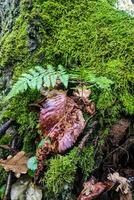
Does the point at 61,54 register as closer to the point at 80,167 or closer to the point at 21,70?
the point at 21,70

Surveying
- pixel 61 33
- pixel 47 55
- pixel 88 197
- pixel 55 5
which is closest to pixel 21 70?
pixel 47 55

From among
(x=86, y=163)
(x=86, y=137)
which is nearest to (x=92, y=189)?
(x=86, y=163)

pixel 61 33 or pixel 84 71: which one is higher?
pixel 61 33

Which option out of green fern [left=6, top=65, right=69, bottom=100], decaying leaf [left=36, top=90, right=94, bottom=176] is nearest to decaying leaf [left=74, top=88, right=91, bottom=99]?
decaying leaf [left=36, top=90, right=94, bottom=176]

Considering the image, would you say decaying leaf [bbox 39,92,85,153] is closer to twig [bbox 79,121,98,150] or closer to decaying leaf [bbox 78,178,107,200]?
twig [bbox 79,121,98,150]

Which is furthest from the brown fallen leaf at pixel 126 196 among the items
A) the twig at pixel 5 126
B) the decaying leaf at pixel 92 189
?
the twig at pixel 5 126

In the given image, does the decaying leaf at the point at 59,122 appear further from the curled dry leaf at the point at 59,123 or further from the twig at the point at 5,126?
the twig at the point at 5,126

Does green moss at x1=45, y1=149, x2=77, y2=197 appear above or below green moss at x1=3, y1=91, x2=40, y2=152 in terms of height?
below
